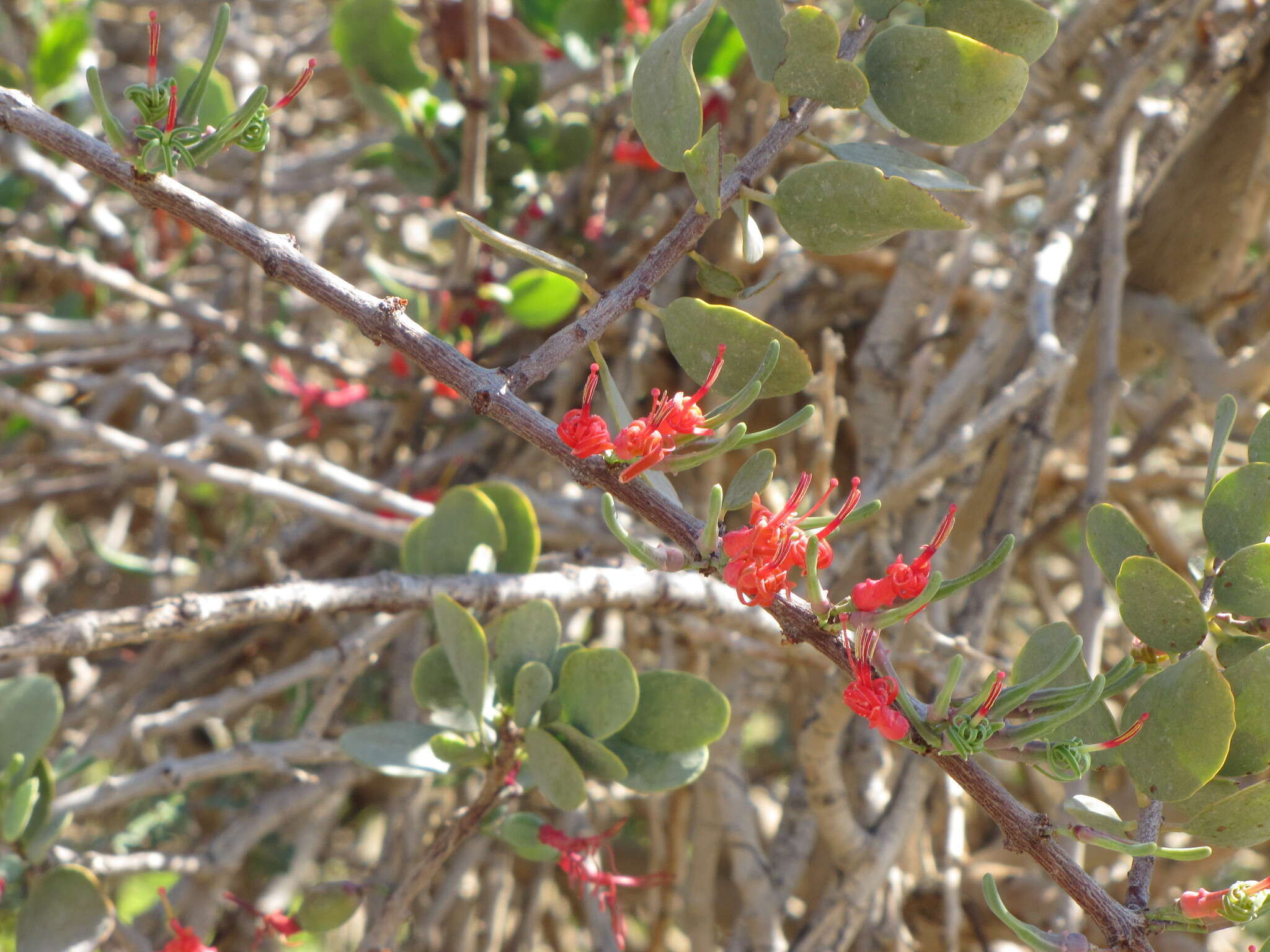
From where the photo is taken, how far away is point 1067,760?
506 millimetres

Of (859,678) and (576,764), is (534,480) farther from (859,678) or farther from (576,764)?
(859,678)

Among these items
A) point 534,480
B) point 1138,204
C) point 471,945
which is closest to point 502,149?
point 534,480

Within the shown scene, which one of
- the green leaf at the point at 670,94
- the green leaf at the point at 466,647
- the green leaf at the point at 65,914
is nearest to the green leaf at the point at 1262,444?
the green leaf at the point at 670,94

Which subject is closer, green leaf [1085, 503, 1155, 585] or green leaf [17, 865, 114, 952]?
green leaf [1085, 503, 1155, 585]

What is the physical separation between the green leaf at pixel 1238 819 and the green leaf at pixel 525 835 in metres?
0.47

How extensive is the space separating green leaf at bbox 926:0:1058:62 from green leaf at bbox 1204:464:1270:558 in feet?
0.85

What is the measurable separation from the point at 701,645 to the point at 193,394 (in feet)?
4.35

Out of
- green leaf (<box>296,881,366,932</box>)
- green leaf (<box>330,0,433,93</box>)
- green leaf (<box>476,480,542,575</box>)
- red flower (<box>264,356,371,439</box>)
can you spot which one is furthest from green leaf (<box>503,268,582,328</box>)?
green leaf (<box>296,881,366,932</box>)

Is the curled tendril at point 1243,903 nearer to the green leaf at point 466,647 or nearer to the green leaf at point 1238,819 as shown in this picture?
the green leaf at point 1238,819

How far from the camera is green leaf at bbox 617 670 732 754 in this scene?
725 millimetres

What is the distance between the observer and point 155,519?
5.76 ft

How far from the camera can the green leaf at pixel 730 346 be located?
547mm

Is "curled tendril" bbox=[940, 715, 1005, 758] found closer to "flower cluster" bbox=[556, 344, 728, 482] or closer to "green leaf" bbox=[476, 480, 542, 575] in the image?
"flower cluster" bbox=[556, 344, 728, 482]

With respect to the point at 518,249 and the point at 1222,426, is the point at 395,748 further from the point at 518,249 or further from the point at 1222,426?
the point at 1222,426
